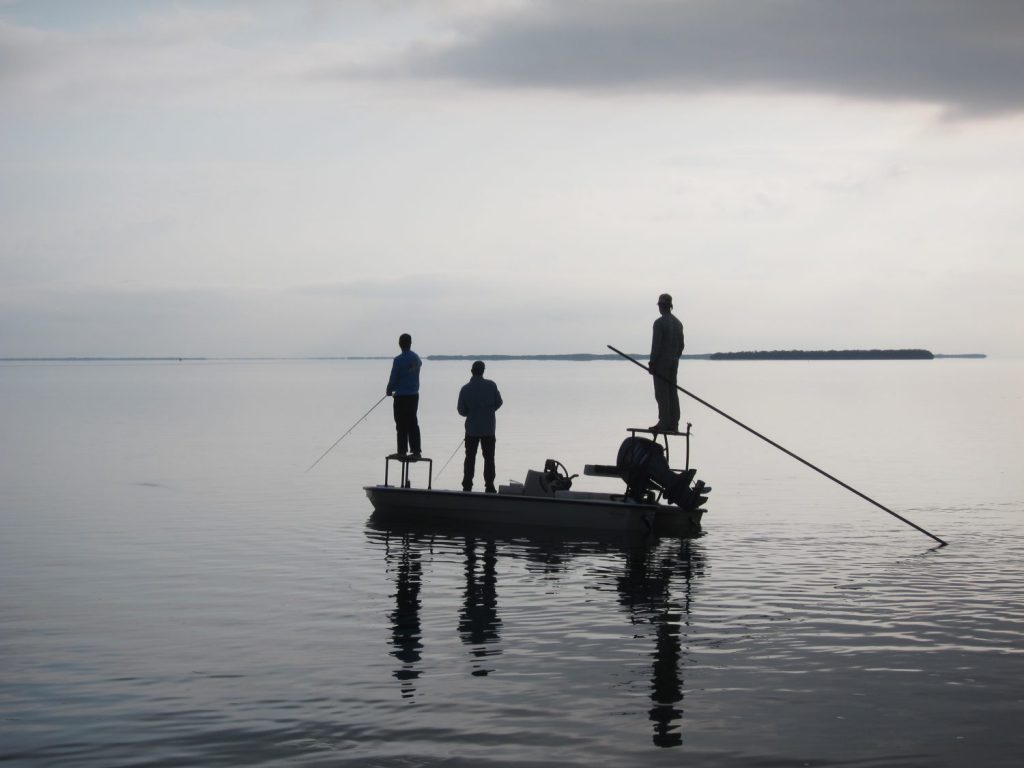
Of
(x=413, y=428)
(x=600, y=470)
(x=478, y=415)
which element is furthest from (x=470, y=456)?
(x=600, y=470)

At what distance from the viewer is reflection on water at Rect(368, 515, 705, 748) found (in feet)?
35.6

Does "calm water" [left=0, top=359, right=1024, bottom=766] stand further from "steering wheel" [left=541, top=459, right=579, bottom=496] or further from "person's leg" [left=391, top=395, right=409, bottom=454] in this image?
"person's leg" [left=391, top=395, right=409, bottom=454]

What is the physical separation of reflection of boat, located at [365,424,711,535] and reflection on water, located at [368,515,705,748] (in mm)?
275

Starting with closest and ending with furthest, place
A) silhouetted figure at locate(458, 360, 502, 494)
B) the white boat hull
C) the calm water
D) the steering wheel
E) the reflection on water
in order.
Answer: the calm water < the reflection on water < the white boat hull < the steering wheel < silhouetted figure at locate(458, 360, 502, 494)

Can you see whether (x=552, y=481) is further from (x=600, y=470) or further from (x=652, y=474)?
(x=652, y=474)

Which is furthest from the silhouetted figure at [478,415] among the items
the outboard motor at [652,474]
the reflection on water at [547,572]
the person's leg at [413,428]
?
the outboard motor at [652,474]

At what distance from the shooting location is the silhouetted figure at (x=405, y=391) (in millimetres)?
21766

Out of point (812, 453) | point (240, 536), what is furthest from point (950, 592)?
point (812, 453)

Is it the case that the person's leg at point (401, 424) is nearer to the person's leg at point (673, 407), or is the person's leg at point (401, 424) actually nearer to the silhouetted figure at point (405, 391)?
the silhouetted figure at point (405, 391)

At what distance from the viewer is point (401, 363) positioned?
21.9m

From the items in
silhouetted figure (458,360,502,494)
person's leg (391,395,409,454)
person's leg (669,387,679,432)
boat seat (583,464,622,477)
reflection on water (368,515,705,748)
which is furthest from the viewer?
person's leg (391,395,409,454)

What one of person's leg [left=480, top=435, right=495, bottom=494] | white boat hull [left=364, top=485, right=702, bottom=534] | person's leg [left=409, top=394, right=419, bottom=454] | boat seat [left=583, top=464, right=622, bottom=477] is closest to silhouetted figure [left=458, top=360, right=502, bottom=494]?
person's leg [left=480, top=435, right=495, bottom=494]

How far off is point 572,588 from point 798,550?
194 inches

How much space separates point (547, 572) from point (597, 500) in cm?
397
